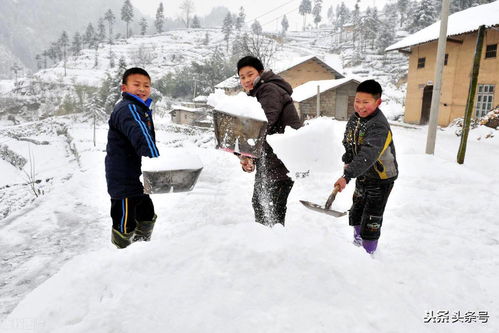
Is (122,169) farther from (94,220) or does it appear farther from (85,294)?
(94,220)

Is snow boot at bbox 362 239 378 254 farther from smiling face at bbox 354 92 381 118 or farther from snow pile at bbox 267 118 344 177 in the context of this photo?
smiling face at bbox 354 92 381 118

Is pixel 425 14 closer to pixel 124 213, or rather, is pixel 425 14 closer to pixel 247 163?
pixel 247 163

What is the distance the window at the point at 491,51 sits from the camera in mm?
16953

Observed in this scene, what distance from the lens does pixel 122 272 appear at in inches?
64.8

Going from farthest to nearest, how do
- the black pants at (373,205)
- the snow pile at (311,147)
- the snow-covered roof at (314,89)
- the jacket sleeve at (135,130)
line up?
1. the snow-covered roof at (314,89)
2. the black pants at (373,205)
3. the snow pile at (311,147)
4. the jacket sleeve at (135,130)

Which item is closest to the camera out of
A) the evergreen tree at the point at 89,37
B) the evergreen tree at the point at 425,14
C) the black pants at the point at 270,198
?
the black pants at the point at 270,198

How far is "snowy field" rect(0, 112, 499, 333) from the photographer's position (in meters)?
1.36

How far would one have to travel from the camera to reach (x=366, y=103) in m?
2.89

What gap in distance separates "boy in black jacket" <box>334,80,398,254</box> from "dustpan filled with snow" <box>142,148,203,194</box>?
1.31 meters

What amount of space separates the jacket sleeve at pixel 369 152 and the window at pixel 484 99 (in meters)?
19.0

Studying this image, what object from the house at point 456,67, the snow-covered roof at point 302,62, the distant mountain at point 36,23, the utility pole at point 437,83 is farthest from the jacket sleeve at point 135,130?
the distant mountain at point 36,23

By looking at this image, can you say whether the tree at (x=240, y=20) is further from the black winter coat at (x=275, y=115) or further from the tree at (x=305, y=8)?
the black winter coat at (x=275, y=115)

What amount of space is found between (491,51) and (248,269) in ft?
70.8

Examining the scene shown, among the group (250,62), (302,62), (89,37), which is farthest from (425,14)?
(89,37)
